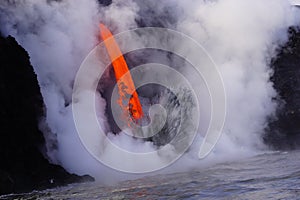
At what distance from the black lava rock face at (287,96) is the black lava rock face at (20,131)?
29.2 metres

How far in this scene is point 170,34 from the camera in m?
60.3

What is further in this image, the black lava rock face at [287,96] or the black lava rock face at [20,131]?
the black lava rock face at [287,96]

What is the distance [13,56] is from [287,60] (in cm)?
4077

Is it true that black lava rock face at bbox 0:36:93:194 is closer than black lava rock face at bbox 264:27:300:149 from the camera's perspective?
Yes

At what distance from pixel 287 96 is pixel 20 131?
38258 millimetres

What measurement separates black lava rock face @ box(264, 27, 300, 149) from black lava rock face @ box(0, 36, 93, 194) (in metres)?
29.2

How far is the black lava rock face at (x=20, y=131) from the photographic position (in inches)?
978

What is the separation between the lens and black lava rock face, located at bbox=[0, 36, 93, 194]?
81.5ft

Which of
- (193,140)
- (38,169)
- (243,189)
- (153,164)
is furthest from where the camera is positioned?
(193,140)

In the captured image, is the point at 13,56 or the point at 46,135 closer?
the point at 13,56

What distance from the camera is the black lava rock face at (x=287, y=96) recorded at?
50125 millimetres

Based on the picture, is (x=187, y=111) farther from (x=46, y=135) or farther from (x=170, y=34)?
(x=46, y=135)

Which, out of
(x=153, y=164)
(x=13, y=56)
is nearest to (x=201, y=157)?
(x=153, y=164)

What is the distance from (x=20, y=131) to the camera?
2656 cm
